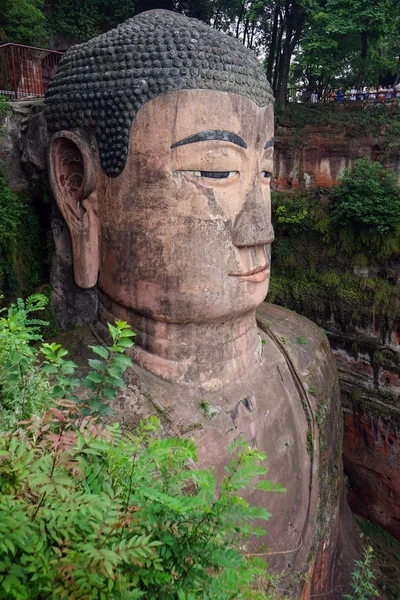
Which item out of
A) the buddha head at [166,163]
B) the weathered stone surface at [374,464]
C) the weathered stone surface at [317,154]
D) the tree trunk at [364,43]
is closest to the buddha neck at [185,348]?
the buddha head at [166,163]

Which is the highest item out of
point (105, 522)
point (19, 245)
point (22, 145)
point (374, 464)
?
point (22, 145)

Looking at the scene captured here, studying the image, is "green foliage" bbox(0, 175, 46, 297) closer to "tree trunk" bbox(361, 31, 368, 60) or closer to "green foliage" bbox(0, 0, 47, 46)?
"green foliage" bbox(0, 0, 47, 46)

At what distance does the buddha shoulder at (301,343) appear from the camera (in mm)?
5523

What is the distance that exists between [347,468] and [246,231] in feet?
24.5

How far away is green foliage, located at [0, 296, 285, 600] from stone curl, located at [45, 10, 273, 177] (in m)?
2.41

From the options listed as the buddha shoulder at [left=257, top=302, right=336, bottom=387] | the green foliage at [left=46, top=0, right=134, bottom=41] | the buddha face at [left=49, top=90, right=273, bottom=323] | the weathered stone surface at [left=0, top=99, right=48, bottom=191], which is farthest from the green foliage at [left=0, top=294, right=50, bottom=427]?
the green foliage at [left=46, top=0, right=134, bottom=41]

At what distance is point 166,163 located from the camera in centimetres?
387

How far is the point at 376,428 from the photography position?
9.47 meters

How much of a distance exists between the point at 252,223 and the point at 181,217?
0.67m

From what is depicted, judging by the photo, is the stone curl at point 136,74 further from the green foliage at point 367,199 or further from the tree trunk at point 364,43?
the tree trunk at point 364,43

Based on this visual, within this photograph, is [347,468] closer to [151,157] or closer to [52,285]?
[52,285]

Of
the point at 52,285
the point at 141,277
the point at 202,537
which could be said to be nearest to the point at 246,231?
the point at 141,277

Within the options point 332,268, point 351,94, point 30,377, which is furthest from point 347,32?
point 30,377

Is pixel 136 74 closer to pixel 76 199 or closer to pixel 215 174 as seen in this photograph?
pixel 215 174
